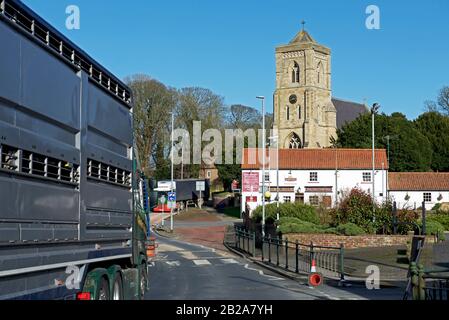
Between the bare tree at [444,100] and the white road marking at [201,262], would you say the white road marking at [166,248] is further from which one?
the bare tree at [444,100]

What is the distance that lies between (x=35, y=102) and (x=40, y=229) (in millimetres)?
1342

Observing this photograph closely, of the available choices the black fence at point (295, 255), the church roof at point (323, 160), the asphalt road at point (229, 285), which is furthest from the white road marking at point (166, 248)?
the church roof at point (323, 160)

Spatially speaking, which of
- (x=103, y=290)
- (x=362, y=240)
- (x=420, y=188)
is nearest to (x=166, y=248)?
(x=362, y=240)

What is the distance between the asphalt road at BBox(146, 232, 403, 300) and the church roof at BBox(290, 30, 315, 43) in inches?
3850

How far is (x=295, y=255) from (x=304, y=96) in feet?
314

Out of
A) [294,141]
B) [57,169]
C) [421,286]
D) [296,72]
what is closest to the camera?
[57,169]

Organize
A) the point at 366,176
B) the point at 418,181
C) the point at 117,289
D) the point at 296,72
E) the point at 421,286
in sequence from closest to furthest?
the point at 117,289 < the point at 421,286 < the point at 366,176 < the point at 418,181 < the point at 296,72

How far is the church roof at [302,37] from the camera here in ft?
407

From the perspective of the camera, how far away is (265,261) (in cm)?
2884

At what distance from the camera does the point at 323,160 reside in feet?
251

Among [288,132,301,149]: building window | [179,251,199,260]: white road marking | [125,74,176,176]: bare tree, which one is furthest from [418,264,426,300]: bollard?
[288,132,301,149]: building window

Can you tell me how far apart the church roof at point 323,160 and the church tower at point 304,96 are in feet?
129

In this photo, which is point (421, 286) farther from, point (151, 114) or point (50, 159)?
point (151, 114)
